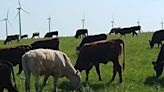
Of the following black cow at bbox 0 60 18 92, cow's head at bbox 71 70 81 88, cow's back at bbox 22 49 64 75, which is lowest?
cow's head at bbox 71 70 81 88

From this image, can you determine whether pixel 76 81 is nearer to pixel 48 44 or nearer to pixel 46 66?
pixel 46 66

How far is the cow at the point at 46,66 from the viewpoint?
17.7m

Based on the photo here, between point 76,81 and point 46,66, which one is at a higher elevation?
point 46,66

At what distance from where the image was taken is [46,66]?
1817 centimetres

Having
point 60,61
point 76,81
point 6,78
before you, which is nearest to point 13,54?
point 76,81

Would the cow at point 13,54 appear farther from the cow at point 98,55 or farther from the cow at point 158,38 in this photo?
the cow at point 158,38

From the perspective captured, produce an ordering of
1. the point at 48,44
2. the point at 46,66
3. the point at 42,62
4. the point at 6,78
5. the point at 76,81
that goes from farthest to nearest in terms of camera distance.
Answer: the point at 48,44
the point at 76,81
the point at 46,66
the point at 42,62
the point at 6,78

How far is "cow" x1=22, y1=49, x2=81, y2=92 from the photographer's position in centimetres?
1770

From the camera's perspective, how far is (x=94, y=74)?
24969 mm

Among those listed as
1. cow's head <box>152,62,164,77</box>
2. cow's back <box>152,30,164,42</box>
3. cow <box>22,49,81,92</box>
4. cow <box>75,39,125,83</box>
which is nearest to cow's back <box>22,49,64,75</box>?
cow <box>22,49,81,92</box>

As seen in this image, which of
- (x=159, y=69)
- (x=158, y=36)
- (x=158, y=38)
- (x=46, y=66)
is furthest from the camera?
(x=158, y=36)

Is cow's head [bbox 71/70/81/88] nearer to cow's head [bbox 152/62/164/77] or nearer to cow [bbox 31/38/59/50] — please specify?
cow's head [bbox 152/62/164/77]

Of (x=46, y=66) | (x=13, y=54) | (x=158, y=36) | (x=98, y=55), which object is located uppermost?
(x=158, y=36)

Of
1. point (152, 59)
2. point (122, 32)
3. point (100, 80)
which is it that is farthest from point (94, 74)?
point (122, 32)
